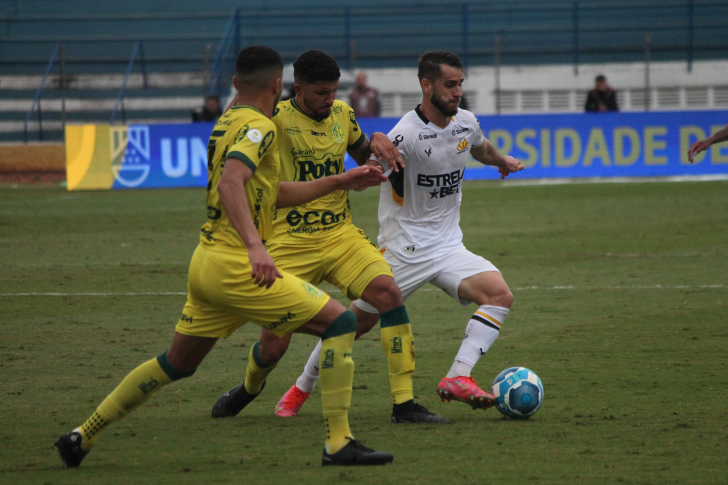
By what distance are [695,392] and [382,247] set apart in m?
2.05

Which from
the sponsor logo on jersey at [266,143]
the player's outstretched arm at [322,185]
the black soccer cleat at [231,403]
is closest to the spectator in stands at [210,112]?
the black soccer cleat at [231,403]

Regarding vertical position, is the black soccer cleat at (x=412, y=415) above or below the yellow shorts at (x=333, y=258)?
below

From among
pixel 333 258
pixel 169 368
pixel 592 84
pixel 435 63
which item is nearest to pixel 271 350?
pixel 333 258

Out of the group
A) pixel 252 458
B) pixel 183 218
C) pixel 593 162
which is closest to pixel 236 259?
pixel 252 458

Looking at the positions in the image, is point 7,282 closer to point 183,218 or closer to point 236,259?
point 183,218

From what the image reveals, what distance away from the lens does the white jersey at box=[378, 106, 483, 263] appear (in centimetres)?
568

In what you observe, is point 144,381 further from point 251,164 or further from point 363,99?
point 363,99

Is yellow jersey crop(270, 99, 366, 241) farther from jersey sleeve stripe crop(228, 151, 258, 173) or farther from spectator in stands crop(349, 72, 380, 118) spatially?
spectator in stands crop(349, 72, 380, 118)

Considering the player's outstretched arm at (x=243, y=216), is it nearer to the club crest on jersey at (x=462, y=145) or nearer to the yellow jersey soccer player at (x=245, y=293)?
the yellow jersey soccer player at (x=245, y=293)

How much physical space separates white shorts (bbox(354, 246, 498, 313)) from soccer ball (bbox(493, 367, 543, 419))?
0.65 metres

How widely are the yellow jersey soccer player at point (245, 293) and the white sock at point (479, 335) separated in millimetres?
1135

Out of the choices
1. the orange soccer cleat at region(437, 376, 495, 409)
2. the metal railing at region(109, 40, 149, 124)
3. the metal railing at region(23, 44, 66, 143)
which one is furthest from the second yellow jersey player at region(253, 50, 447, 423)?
the metal railing at region(109, 40, 149, 124)

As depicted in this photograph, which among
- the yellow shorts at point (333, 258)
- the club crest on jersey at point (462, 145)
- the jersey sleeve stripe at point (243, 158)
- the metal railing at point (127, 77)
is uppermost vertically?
the metal railing at point (127, 77)

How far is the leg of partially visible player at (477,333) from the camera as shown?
16.6ft
